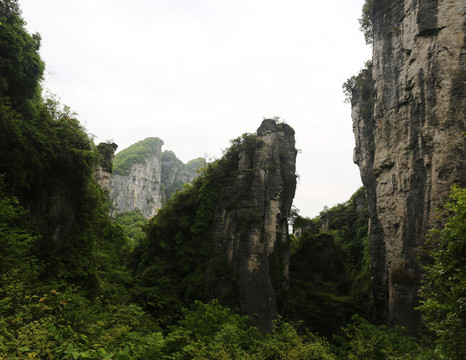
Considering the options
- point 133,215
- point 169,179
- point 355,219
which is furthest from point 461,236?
point 169,179

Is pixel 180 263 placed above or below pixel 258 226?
below

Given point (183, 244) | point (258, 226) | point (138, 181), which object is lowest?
point (183, 244)

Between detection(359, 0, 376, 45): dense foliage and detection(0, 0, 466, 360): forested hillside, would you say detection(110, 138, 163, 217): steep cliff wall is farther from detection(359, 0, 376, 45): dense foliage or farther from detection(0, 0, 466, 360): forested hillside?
detection(359, 0, 376, 45): dense foliage

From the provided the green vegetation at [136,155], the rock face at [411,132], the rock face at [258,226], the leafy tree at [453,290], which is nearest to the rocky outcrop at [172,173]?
the green vegetation at [136,155]

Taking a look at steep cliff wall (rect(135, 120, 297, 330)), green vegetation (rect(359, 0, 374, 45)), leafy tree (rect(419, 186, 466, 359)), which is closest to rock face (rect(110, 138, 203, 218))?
steep cliff wall (rect(135, 120, 297, 330))

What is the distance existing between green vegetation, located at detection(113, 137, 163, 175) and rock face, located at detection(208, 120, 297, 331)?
63912 mm

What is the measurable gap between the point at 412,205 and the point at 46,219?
1826cm

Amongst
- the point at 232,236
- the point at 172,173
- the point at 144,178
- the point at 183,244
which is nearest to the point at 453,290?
the point at 232,236

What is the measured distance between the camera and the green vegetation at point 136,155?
81.4 m

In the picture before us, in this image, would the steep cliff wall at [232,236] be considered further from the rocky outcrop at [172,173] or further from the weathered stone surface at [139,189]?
the rocky outcrop at [172,173]

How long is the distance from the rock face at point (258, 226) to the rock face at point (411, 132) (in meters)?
6.41

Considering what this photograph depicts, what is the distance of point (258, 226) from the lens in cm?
2175

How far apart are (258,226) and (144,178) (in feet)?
230

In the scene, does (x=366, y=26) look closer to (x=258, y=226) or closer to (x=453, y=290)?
(x=258, y=226)
